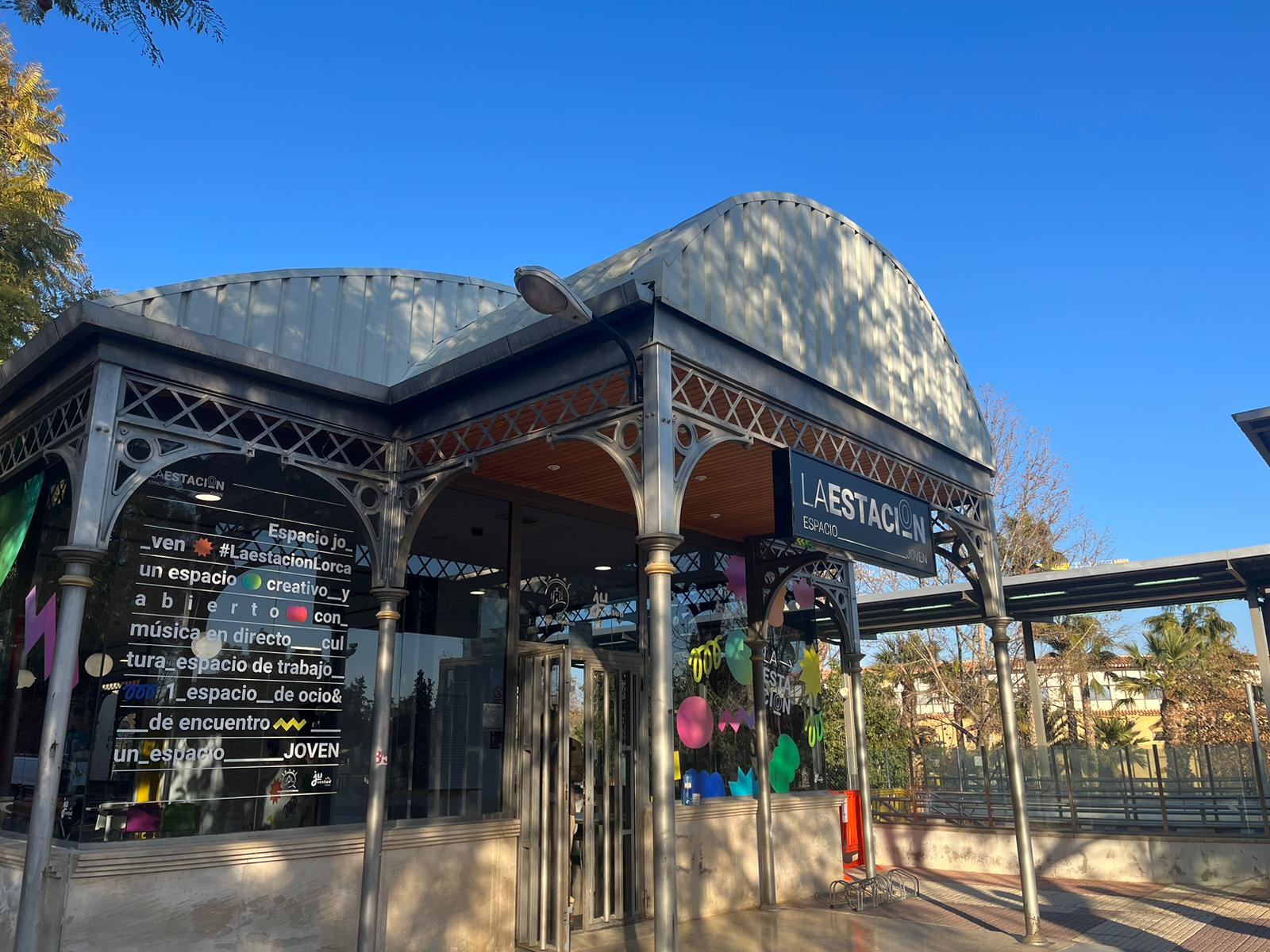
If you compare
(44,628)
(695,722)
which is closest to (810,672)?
(695,722)

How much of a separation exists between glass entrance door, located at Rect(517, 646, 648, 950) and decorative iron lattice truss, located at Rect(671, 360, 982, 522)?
3.09m

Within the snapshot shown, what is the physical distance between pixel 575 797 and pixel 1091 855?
914 cm

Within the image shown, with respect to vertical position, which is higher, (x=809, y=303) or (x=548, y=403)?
(x=809, y=303)

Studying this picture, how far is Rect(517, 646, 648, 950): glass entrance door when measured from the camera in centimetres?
860

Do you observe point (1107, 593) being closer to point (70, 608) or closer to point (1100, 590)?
point (1100, 590)

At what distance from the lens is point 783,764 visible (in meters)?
12.2

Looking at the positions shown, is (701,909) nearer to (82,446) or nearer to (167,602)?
(167,602)

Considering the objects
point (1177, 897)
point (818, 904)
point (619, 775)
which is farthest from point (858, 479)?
point (1177, 897)

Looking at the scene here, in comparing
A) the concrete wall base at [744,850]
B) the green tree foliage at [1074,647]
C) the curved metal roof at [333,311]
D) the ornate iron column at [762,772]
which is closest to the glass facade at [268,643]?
the concrete wall base at [744,850]

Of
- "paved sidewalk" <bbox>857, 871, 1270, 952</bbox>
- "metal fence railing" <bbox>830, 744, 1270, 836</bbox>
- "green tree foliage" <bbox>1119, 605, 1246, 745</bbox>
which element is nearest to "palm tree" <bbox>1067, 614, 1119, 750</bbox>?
"green tree foliage" <bbox>1119, 605, 1246, 745</bbox>

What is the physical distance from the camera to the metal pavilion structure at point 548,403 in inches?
246

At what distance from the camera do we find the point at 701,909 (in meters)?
10.1

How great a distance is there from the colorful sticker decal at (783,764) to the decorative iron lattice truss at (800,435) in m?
4.00

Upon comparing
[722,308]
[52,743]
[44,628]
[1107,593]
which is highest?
[722,308]
